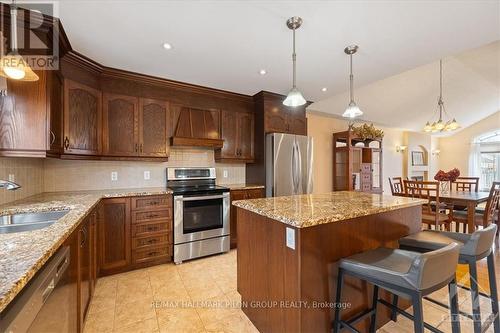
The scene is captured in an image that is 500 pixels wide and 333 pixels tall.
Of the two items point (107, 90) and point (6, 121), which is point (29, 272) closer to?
point (6, 121)

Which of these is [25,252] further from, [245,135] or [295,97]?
[245,135]

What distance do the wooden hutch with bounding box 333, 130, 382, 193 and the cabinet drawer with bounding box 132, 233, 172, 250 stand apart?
A: 3.98 meters

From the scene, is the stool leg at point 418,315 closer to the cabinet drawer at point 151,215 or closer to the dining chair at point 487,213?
the cabinet drawer at point 151,215

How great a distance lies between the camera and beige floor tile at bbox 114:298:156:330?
A: 1856 millimetres

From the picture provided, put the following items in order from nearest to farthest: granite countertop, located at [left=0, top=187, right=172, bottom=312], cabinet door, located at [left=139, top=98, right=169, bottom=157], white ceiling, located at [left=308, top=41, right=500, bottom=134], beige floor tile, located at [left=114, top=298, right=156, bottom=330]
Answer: granite countertop, located at [left=0, top=187, right=172, bottom=312], beige floor tile, located at [left=114, top=298, right=156, bottom=330], cabinet door, located at [left=139, top=98, right=169, bottom=157], white ceiling, located at [left=308, top=41, right=500, bottom=134]

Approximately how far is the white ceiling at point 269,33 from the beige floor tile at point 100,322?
2.49 metres

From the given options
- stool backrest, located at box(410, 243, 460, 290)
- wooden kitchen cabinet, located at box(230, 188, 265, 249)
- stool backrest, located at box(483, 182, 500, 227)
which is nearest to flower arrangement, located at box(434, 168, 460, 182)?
stool backrest, located at box(483, 182, 500, 227)

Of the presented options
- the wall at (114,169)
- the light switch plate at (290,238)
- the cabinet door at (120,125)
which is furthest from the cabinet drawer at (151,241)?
the light switch plate at (290,238)

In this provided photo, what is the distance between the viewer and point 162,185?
3.42 meters

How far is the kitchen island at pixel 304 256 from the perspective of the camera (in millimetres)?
1343

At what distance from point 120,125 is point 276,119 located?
2342 mm

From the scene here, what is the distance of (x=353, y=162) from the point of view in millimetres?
5230

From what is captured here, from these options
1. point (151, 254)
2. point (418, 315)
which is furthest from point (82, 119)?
point (418, 315)

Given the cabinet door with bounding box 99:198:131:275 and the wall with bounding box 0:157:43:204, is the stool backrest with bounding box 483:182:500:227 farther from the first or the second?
the wall with bounding box 0:157:43:204
